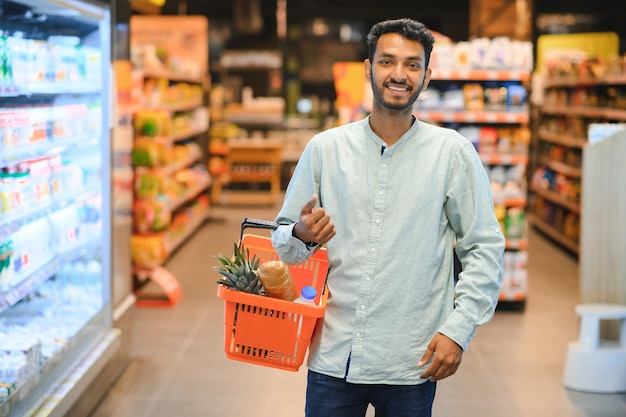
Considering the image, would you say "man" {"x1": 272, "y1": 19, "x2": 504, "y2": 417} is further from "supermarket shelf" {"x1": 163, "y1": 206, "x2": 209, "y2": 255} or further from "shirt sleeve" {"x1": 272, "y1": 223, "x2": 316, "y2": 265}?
"supermarket shelf" {"x1": 163, "y1": 206, "x2": 209, "y2": 255}

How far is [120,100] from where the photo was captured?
5797 millimetres

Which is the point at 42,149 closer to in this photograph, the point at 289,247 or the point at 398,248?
the point at 289,247

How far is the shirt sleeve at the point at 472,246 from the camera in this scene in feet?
7.61

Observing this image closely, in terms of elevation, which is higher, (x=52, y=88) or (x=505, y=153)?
(x=52, y=88)

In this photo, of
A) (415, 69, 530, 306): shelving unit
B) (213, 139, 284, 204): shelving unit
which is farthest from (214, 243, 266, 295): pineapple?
(213, 139, 284, 204): shelving unit

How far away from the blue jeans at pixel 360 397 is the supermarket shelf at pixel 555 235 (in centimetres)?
814

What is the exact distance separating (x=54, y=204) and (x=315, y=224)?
256 centimetres

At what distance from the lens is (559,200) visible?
11.2 m

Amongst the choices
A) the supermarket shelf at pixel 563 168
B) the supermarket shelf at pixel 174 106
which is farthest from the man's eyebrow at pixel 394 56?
the supermarket shelf at pixel 563 168

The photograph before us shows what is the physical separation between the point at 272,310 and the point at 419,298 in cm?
39

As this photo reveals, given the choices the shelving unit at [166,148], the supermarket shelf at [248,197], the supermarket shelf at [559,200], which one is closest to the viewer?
the shelving unit at [166,148]

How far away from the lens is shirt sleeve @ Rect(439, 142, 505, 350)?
2.32 metres

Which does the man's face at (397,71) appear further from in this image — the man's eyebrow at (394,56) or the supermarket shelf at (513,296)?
the supermarket shelf at (513,296)

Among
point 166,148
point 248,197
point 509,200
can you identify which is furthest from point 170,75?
point 248,197
